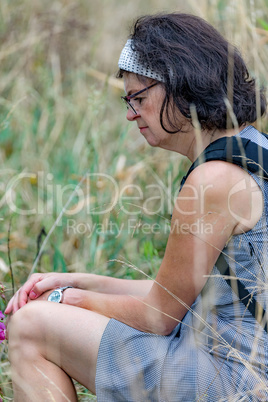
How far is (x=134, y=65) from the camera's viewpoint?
1641 millimetres

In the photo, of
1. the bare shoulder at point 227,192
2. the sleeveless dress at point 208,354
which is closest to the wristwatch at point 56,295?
the sleeveless dress at point 208,354

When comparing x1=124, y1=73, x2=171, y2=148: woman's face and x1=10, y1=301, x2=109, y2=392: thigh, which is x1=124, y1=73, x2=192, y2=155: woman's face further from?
x1=10, y1=301, x2=109, y2=392: thigh

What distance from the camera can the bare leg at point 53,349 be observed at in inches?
57.4

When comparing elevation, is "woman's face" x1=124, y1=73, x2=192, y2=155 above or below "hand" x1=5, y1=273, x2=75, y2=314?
above

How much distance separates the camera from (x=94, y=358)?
1.44 m

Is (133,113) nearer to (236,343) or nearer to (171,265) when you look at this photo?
(171,265)

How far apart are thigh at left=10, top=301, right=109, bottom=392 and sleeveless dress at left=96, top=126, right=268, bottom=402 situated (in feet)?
0.12

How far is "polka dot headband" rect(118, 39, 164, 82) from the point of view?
1.61 meters

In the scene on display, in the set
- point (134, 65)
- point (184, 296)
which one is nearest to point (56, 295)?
point (184, 296)

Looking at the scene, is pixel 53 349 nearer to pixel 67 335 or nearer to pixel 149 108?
pixel 67 335

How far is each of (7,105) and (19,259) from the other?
125 centimetres

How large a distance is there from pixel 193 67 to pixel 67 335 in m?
0.84

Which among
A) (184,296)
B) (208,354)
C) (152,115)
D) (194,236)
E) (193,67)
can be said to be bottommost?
(208,354)

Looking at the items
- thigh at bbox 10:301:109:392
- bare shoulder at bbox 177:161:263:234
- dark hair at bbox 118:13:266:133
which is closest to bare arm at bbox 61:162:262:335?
bare shoulder at bbox 177:161:263:234
